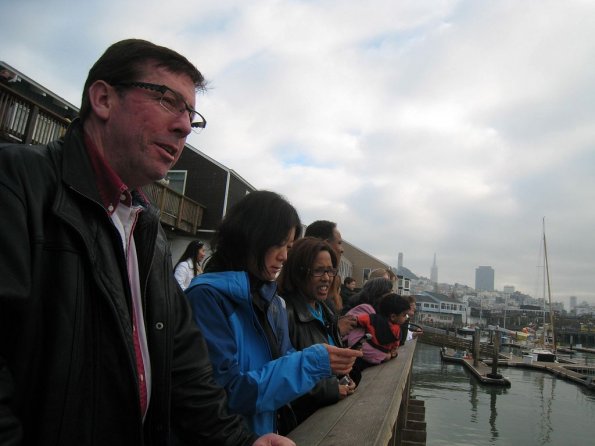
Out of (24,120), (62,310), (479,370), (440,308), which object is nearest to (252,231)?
(62,310)

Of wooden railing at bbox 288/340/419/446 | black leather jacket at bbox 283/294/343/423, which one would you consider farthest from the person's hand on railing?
black leather jacket at bbox 283/294/343/423

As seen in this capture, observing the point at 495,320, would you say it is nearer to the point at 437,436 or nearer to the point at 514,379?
the point at 514,379

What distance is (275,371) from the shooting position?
193cm

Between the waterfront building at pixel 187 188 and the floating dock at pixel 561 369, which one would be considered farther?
the floating dock at pixel 561 369

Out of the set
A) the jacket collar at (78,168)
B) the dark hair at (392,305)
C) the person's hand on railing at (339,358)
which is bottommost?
the person's hand on railing at (339,358)

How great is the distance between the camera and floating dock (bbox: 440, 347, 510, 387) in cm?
3622

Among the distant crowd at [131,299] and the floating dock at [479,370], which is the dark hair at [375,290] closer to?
the distant crowd at [131,299]

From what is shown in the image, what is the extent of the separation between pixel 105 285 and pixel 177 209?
14.9 meters

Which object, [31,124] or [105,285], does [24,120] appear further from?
[105,285]

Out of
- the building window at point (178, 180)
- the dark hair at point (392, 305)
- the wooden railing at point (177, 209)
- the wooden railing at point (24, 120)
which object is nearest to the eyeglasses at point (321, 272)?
the dark hair at point (392, 305)

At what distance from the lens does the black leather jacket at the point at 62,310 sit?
39.7 inches

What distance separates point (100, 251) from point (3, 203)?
0.95ft

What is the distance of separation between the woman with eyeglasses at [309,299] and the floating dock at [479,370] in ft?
128

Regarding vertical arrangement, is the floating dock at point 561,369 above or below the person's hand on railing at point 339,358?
below
